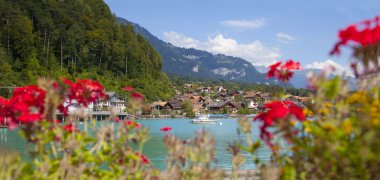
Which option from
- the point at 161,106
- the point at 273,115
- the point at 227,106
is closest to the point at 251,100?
the point at 227,106

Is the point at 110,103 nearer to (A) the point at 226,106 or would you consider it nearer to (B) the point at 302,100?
(B) the point at 302,100

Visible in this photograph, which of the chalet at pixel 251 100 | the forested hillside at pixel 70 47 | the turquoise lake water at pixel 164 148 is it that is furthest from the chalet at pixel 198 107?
the turquoise lake water at pixel 164 148

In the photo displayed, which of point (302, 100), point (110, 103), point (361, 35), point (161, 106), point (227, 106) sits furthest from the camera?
point (227, 106)

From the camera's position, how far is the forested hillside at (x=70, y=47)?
7512cm

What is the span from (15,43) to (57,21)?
35.5ft

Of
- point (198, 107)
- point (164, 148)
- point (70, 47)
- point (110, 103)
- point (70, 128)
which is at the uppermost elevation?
point (70, 47)

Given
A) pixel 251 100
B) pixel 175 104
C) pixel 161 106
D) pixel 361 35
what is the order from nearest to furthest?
pixel 361 35
pixel 161 106
pixel 175 104
pixel 251 100

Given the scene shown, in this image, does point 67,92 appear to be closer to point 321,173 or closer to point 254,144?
point 254,144

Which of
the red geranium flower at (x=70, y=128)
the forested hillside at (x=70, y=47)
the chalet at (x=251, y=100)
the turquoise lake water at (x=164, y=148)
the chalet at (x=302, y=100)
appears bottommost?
the turquoise lake water at (x=164, y=148)

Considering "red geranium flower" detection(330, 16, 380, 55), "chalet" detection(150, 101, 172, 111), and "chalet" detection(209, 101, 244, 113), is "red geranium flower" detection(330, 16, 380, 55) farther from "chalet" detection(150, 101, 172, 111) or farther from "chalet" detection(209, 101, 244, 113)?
"chalet" detection(209, 101, 244, 113)

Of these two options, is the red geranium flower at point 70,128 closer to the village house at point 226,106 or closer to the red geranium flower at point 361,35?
the red geranium flower at point 361,35

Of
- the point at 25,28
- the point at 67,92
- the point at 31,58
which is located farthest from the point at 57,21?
the point at 67,92

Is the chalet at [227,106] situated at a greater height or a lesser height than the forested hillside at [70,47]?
lesser

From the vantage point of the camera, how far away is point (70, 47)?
269ft
